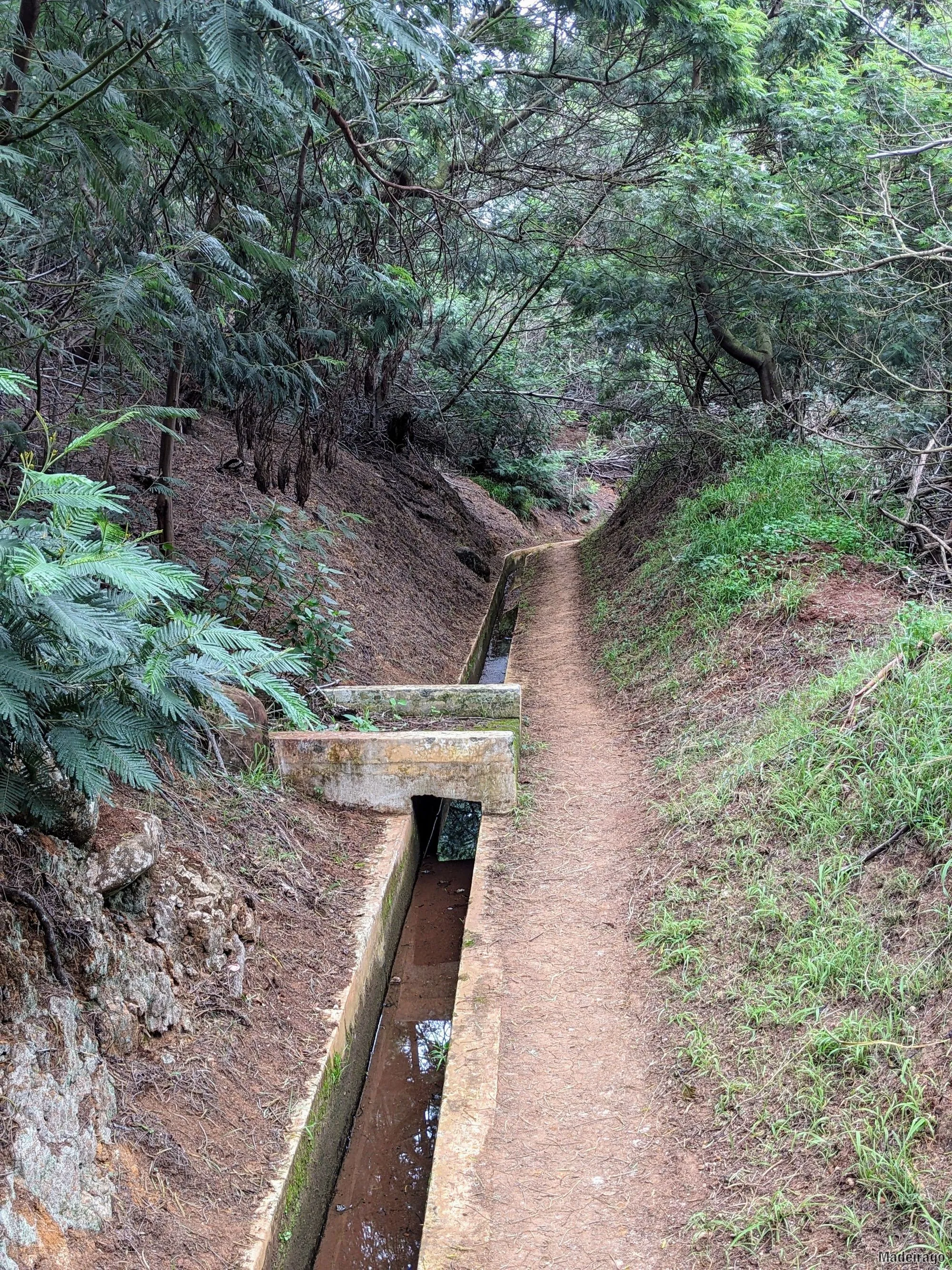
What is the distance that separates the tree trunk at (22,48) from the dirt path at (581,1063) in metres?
4.69

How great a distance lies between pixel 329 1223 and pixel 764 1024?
2114 millimetres

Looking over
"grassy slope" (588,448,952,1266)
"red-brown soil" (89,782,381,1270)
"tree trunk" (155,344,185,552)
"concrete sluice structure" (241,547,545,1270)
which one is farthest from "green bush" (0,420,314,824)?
"tree trunk" (155,344,185,552)

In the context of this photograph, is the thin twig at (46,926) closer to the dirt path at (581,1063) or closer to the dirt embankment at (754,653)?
the dirt path at (581,1063)

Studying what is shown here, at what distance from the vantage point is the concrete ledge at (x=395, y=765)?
615cm

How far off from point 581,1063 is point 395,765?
271cm

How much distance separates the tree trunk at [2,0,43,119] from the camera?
3.41 meters

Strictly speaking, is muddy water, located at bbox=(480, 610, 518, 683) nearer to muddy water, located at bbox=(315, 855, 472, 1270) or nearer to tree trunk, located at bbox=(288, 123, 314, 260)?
muddy water, located at bbox=(315, 855, 472, 1270)

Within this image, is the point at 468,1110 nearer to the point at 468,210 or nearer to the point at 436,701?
the point at 436,701

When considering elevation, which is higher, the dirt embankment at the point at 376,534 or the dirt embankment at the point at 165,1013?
the dirt embankment at the point at 376,534

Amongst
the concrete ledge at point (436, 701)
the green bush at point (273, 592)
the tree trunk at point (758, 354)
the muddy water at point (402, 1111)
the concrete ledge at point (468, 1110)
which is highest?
the tree trunk at point (758, 354)

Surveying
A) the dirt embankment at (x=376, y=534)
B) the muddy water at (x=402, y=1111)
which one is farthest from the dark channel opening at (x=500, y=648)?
the muddy water at (x=402, y=1111)

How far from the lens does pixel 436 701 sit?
289 inches

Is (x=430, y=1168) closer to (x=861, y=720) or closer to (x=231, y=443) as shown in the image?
(x=861, y=720)

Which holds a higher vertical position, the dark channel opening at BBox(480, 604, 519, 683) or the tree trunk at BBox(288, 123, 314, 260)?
the tree trunk at BBox(288, 123, 314, 260)
